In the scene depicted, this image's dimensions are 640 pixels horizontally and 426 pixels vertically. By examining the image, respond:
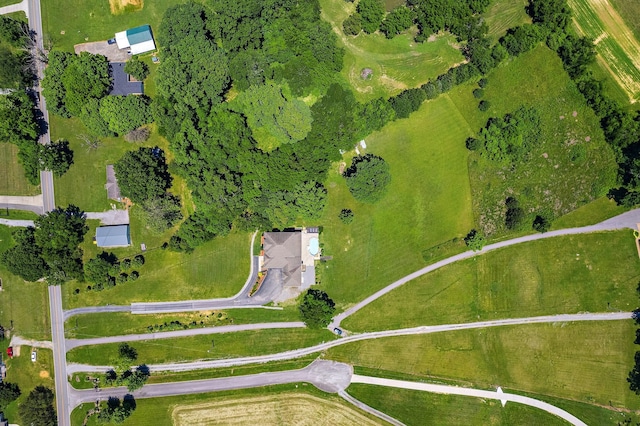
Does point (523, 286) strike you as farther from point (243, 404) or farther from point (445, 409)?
point (243, 404)

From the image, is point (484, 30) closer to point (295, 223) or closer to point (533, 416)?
point (295, 223)

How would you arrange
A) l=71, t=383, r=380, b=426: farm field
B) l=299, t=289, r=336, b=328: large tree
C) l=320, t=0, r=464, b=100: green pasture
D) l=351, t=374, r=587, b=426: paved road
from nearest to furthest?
l=299, t=289, r=336, b=328: large tree, l=320, t=0, r=464, b=100: green pasture, l=351, t=374, r=587, b=426: paved road, l=71, t=383, r=380, b=426: farm field

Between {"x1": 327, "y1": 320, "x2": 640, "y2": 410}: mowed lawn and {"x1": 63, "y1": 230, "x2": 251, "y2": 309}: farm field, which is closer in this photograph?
{"x1": 327, "y1": 320, "x2": 640, "y2": 410}: mowed lawn

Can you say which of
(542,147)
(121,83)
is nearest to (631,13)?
(542,147)

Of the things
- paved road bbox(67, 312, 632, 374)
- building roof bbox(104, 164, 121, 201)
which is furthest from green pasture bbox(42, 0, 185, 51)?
paved road bbox(67, 312, 632, 374)

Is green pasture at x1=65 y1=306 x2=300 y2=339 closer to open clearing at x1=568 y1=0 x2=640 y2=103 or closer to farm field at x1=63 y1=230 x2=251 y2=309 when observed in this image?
farm field at x1=63 y1=230 x2=251 y2=309

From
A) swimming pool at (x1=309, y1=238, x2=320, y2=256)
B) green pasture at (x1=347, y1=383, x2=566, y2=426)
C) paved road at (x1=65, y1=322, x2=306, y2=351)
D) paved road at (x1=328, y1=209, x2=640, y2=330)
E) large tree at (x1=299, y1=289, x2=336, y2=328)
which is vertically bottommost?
green pasture at (x1=347, y1=383, x2=566, y2=426)
